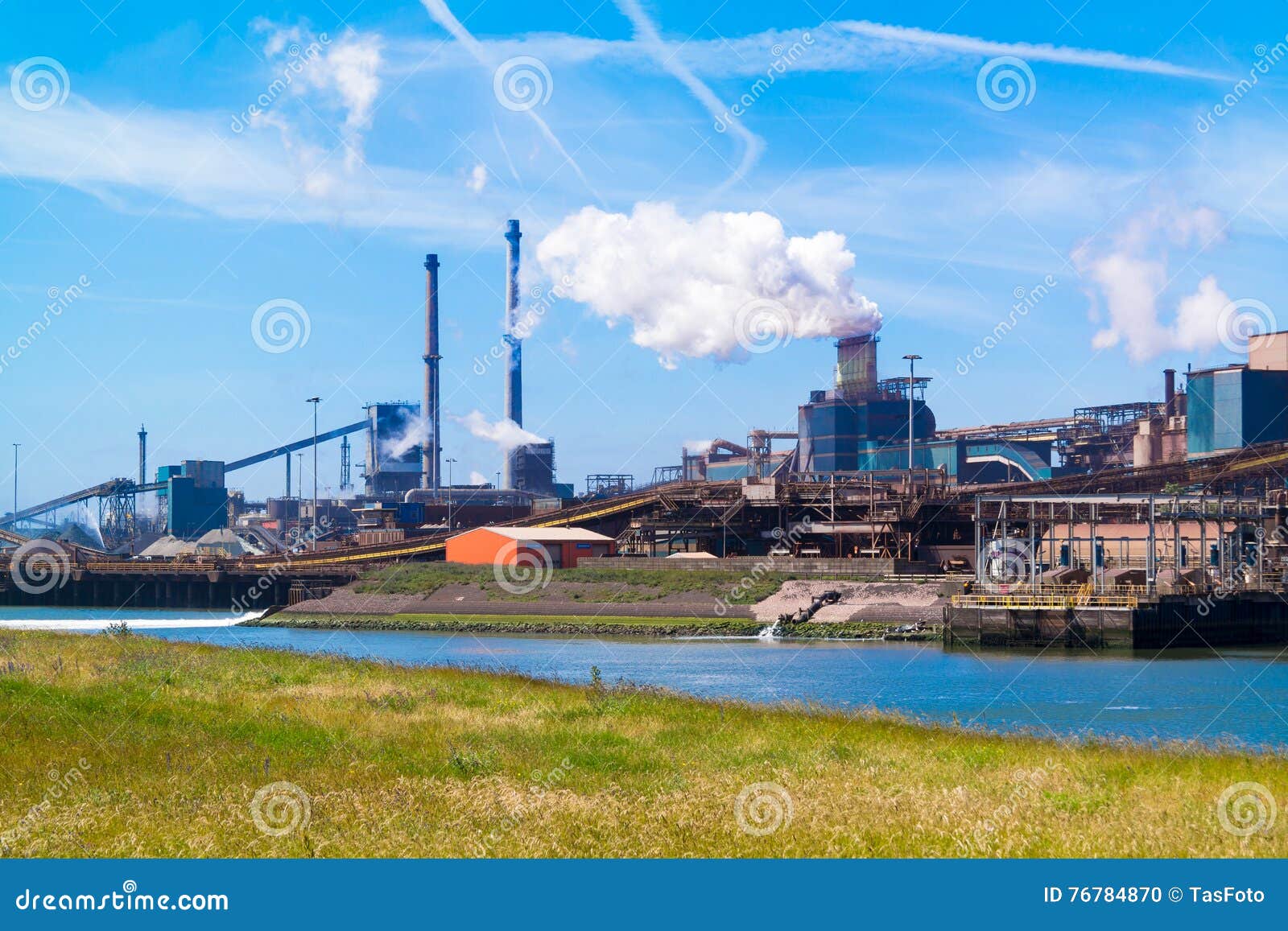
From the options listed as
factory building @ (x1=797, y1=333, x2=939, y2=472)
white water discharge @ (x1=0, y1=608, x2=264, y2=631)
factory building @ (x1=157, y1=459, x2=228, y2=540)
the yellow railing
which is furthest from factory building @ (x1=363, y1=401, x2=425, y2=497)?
the yellow railing

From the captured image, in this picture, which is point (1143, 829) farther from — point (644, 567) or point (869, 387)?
point (869, 387)

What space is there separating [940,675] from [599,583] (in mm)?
35722

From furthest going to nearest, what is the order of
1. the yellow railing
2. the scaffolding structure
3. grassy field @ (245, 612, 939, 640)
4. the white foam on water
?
grassy field @ (245, 612, 939, 640) → the white foam on water → the scaffolding structure → the yellow railing

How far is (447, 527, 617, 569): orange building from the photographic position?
271ft

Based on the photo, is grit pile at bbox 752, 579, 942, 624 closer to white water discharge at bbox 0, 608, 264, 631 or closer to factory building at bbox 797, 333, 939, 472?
white water discharge at bbox 0, 608, 264, 631

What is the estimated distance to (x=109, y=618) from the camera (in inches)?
3093

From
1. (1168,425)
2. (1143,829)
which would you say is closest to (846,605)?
(1143,829)

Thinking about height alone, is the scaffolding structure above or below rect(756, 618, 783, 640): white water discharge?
above

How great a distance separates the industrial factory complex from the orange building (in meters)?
0.19

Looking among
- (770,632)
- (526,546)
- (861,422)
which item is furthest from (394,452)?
(770,632)

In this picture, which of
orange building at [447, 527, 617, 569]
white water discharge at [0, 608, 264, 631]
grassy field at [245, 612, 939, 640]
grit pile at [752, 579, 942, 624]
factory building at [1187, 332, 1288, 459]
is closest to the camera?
grassy field at [245, 612, 939, 640]

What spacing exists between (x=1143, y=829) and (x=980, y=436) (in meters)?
117

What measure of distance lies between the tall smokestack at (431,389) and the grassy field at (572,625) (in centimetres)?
6846

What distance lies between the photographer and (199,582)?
92438 millimetres
